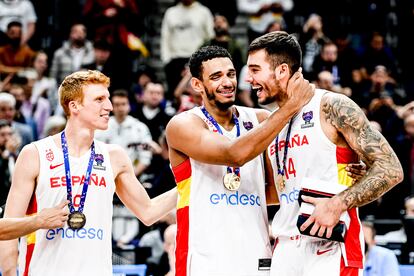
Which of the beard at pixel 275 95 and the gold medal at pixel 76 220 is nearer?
the beard at pixel 275 95

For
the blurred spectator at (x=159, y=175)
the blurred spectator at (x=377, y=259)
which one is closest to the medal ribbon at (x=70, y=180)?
the blurred spectator at (x=377, y=259)

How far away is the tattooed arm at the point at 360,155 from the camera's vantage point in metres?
6.80

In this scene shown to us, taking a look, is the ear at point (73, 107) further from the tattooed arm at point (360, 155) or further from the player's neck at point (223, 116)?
the tattooed arm at point (360, 155)

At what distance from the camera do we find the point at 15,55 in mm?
17688

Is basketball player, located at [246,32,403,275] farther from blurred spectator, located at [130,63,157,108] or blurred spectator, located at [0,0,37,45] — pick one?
blurred spectator, located at [0,0,37,45]

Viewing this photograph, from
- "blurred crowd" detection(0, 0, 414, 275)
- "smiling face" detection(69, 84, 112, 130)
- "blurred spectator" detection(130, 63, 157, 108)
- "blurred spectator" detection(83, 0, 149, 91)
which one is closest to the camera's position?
"smiling face" detection(69, 84, 112, 130)

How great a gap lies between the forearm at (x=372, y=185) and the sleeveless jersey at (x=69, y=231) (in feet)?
6.48

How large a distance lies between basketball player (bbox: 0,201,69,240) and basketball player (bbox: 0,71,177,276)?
8.0 inches

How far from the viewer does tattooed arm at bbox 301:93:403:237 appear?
22.3 feet

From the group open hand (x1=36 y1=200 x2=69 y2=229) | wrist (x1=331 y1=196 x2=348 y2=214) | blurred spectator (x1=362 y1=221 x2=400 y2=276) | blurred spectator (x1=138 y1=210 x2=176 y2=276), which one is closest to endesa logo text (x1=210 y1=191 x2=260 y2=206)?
wrist (x1=331 y1=196 x2=348 y2=214)

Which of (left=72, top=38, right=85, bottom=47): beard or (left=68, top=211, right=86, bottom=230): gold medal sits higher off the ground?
(left=72, top=38, right=85, bottom=47): beard

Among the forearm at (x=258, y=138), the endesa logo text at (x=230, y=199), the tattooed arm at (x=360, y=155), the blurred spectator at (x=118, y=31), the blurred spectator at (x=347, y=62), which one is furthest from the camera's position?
the blurred spectator at (x=347, y=62)

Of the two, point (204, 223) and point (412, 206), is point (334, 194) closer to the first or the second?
point (204, 223)

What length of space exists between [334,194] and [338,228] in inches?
9.7
